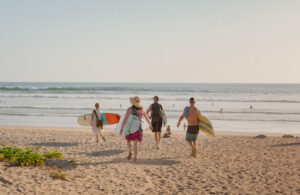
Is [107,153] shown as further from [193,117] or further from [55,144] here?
[193,117]

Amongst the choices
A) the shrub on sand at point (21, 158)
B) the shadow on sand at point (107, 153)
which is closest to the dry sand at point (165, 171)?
the shadow on sand at point (107, 153)

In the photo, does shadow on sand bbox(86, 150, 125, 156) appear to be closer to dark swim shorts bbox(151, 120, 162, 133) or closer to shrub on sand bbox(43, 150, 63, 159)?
shrub on sand bbox(43, 150, 63, 159)

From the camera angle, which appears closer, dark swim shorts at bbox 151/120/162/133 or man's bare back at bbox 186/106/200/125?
man's bare back at bbox 186/106/200/125

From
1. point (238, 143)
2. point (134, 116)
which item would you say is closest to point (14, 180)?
point (134, 116)

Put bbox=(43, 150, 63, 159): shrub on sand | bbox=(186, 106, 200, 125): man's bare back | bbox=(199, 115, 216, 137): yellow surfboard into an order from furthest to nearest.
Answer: bbox=(199, 115, 216, 137): yellow surfboard, bbox=(186, 106, 200, 125): man's bare back, bbox=(43, 150, 63, 159): shrub on sand

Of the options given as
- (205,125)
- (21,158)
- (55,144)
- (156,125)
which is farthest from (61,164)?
(205,125)

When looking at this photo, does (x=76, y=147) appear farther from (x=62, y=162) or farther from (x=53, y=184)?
(x=53, y=184)

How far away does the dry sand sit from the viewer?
5531 millimetres

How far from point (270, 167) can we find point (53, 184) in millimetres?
5305

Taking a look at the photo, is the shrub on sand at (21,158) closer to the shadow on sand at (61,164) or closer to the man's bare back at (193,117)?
the shadow on sand at (61,164)

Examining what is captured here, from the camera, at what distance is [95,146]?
983 centimetres

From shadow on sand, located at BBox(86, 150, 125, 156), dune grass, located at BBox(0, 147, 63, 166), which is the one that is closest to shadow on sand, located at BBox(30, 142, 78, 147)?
shadow on sand, located at BBox(86, 150, 125, 156)

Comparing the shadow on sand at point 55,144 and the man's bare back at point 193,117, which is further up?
the man's bare back at point 193,117

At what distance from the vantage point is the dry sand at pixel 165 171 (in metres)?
5.53
